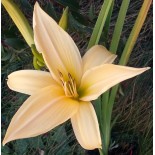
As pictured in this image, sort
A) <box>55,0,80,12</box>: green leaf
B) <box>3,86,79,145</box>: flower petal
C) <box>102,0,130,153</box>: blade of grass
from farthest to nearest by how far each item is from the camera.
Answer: <box>55,0,80,12</box>: green leaf < <box>102,0,130,153</box>: blade of grass < <box>3,86,79,145</box>: flower petal

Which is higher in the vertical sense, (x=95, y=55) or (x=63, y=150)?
(x=95, y=55)

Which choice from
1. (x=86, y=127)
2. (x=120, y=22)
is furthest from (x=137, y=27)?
(x=86, y=127)

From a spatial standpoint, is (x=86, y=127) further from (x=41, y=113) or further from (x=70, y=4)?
(x=70, y=4)

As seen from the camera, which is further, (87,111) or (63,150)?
(63,150)

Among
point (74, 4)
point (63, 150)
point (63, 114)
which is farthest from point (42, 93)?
point (63, 150)

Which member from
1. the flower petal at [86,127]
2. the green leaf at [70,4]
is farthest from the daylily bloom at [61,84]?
the green leaf at [70,4]

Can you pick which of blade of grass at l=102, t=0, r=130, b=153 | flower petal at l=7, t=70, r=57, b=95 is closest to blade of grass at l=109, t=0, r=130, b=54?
blade of grass at l=102, t=0, r=130, b=153

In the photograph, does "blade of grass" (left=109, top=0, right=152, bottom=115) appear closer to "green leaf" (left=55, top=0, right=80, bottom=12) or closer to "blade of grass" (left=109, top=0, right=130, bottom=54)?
"blade of grass" (left=109, top=0, right=130, bottom=54)

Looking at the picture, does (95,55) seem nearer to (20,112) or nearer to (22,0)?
(20,112)
